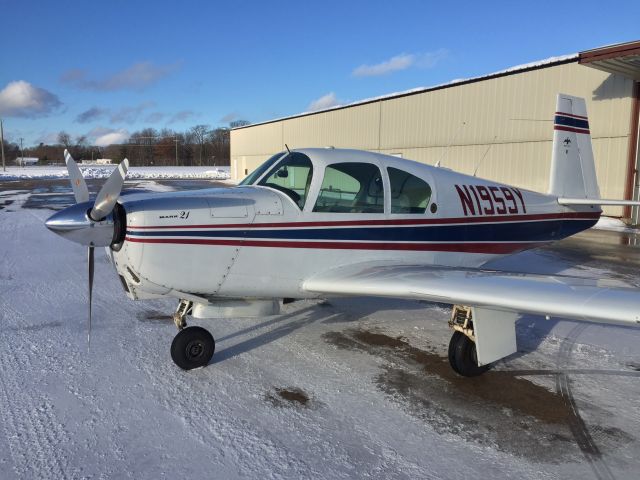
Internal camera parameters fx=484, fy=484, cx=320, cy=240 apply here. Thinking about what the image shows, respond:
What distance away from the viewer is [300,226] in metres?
4.67

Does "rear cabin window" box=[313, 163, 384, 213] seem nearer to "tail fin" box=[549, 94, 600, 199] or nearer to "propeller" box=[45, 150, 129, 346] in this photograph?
"propeller" box=[45, 150, 129, 346]

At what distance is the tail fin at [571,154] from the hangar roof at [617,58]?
7.17 meters

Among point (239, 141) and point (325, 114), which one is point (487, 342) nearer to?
point (325, 114)

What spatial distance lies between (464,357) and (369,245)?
4.73 ft

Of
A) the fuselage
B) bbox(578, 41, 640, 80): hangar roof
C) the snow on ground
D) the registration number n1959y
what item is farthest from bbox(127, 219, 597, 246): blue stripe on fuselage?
the snow on ground

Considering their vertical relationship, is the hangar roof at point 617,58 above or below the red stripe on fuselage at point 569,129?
above

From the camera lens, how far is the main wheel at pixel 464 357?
452 cm

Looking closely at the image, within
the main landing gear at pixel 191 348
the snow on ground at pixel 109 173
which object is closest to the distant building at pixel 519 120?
the main landing gear at pixel 191 348

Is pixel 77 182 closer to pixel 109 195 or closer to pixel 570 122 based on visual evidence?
pixel 109 195

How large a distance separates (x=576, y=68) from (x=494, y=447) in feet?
54.2

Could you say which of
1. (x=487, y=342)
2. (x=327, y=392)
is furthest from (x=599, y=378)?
(x=327, y=392)

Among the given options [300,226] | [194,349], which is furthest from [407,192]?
[194,349]

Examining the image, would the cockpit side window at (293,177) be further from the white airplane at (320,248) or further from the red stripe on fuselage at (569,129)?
the red stripe on fuselage at (569,129)

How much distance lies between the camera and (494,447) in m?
3.36
